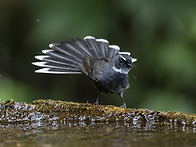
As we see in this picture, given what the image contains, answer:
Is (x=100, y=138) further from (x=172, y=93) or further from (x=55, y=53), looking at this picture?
(x=55, y=53)

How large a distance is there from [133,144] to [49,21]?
3.45 metres

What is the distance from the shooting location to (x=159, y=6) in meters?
6.00

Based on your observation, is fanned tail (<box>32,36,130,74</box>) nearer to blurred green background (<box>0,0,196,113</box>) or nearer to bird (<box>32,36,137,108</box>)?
bird (<box>32,36,137,108</box>)

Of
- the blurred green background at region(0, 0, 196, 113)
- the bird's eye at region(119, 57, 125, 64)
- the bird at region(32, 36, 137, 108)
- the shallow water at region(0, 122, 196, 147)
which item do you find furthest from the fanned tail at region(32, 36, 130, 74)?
the shallow water at region(0, 122, 196, 147)

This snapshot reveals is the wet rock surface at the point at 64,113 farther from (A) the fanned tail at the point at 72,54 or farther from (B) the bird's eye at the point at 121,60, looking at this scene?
(A) the fanned tail at the point at 72,54

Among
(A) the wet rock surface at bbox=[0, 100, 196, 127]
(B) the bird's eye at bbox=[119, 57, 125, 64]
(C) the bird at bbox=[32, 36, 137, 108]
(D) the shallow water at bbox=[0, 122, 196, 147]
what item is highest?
(C) the bird at bbox=[32, 36, 137, 108]

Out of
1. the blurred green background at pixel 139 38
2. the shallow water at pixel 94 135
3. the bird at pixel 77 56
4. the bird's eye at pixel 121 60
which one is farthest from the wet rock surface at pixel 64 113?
the bird at pixel 77 56

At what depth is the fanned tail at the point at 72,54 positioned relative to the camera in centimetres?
691

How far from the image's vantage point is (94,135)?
383 centimetres

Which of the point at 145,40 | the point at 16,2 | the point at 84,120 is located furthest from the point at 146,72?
the point at 16,2

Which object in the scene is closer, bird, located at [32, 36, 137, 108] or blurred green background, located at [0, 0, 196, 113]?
blurred green background, located at [0, 0, 196, 113]

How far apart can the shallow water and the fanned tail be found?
250 centimetres

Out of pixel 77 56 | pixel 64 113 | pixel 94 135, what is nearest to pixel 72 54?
pixel 77 56

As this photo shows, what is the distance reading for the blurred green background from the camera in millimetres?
5973
